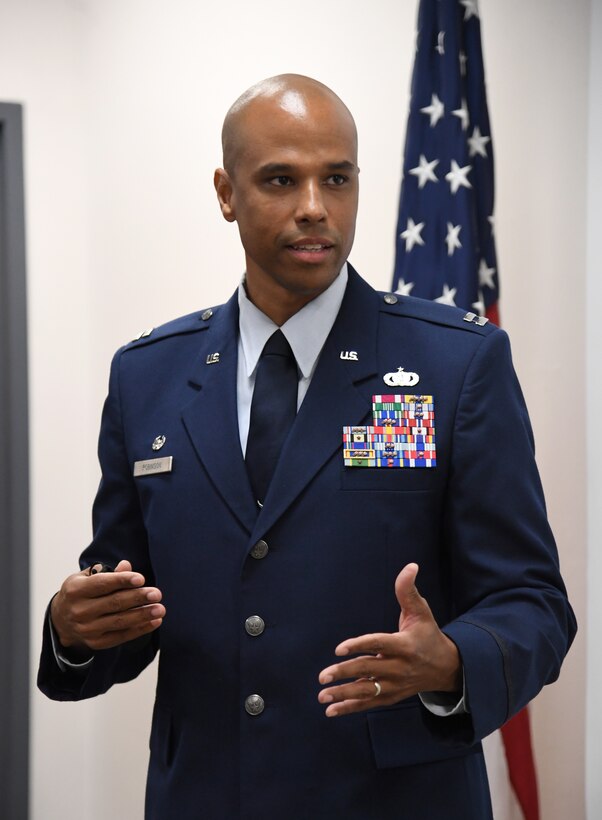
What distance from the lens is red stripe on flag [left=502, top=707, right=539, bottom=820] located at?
227 centimetres

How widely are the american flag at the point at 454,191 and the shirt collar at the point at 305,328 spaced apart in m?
0.86

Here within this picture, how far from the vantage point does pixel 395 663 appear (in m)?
1.05

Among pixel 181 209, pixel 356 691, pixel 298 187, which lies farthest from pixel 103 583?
pixel 181 209

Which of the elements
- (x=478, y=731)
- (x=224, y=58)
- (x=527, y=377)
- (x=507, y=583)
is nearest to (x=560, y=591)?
(x=507, y=583)

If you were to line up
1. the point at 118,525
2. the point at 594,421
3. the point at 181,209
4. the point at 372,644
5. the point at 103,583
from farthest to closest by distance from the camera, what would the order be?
the point at 181,209
the point at 594,421
the point at 118,525
the point at 103,583
the point at 372,644

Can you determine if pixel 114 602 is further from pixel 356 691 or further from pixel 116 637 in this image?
pixel 356 691

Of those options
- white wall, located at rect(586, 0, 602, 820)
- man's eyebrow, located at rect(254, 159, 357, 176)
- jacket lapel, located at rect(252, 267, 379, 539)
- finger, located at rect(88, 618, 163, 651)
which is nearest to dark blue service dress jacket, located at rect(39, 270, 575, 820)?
jacket lapel, located at rect(252, 267, 379, 539)

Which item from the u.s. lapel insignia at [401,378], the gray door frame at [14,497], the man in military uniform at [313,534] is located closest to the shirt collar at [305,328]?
the man in military uniform at [313,534]

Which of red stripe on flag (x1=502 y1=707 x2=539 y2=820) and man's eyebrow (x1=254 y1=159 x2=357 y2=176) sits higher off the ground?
man's eyebrow (x1=254 y1=159 x2=357 y2=176)

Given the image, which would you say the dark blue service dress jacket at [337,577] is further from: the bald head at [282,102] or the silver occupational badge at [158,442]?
the bald head at [282,102]

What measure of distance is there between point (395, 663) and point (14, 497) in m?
1.94

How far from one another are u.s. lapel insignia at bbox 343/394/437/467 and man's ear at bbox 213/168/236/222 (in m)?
0.38

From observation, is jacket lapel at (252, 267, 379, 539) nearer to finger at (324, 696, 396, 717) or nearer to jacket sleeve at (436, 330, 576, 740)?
jacket sleeve at (436, 330, 576, 740)

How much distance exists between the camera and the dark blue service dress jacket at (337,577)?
127 centimetres
